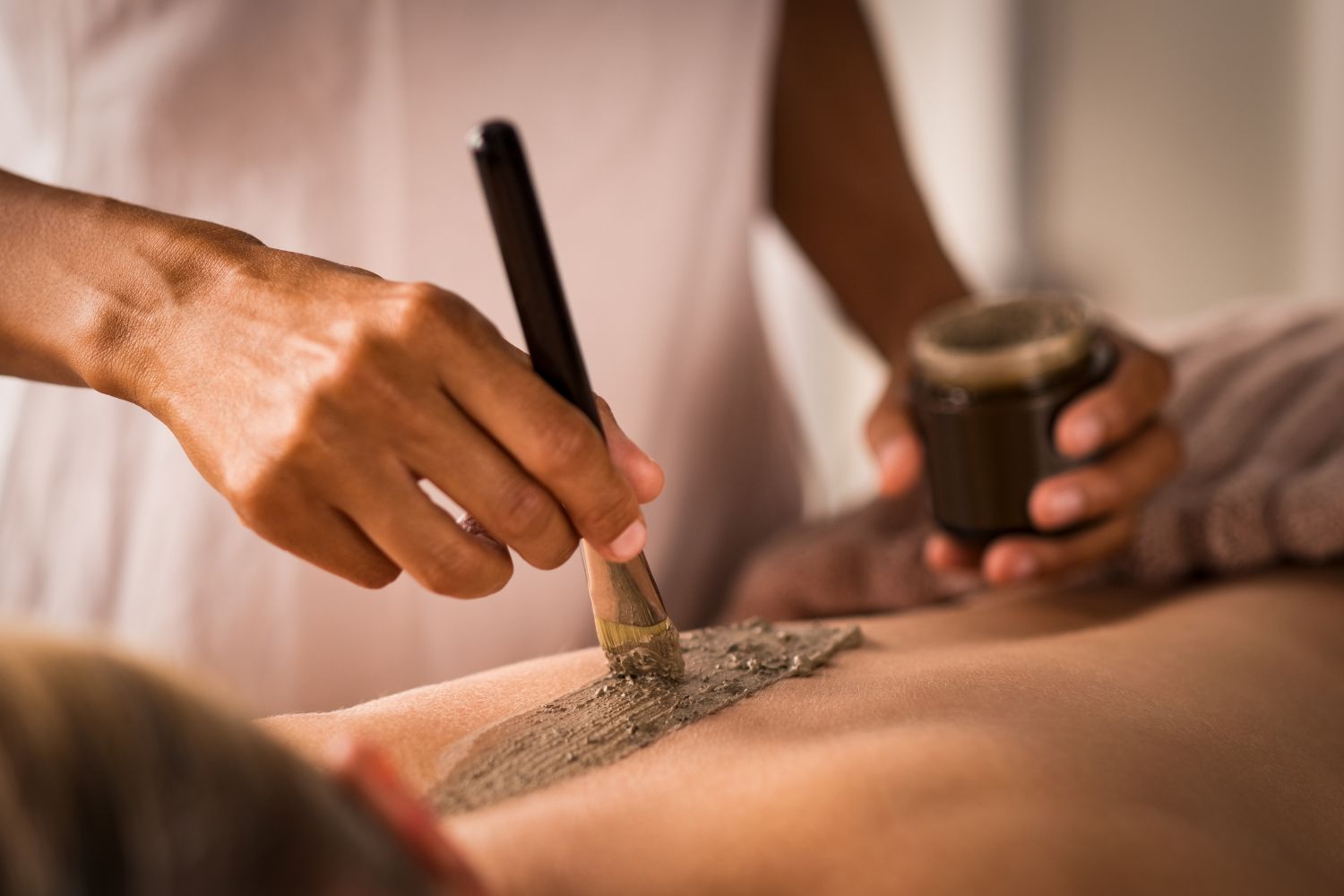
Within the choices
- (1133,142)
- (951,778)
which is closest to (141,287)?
(951,778)

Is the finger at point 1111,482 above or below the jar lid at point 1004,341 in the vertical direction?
below

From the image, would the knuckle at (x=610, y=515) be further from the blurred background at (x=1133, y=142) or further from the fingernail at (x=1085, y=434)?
the blurred background at (x=1133, y=142)

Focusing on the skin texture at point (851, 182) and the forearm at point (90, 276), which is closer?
the forearm at point (90, 276)

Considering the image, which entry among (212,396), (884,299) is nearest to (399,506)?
(212,396)

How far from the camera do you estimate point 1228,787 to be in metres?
0.43

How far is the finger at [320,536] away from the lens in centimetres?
44

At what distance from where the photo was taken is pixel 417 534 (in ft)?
1.43

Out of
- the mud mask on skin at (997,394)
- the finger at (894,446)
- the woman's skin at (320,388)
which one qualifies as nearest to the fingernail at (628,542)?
the woman's skin at (320,388)

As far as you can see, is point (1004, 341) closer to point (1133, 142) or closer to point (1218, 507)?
point (1218, 507)

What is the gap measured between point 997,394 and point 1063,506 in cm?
8

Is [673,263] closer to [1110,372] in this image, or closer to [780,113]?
[780,113]

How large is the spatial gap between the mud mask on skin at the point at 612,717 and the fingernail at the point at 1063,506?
0.60 feet

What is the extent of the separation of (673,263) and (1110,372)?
0.36 meters

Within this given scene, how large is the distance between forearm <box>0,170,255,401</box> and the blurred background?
1708mm
